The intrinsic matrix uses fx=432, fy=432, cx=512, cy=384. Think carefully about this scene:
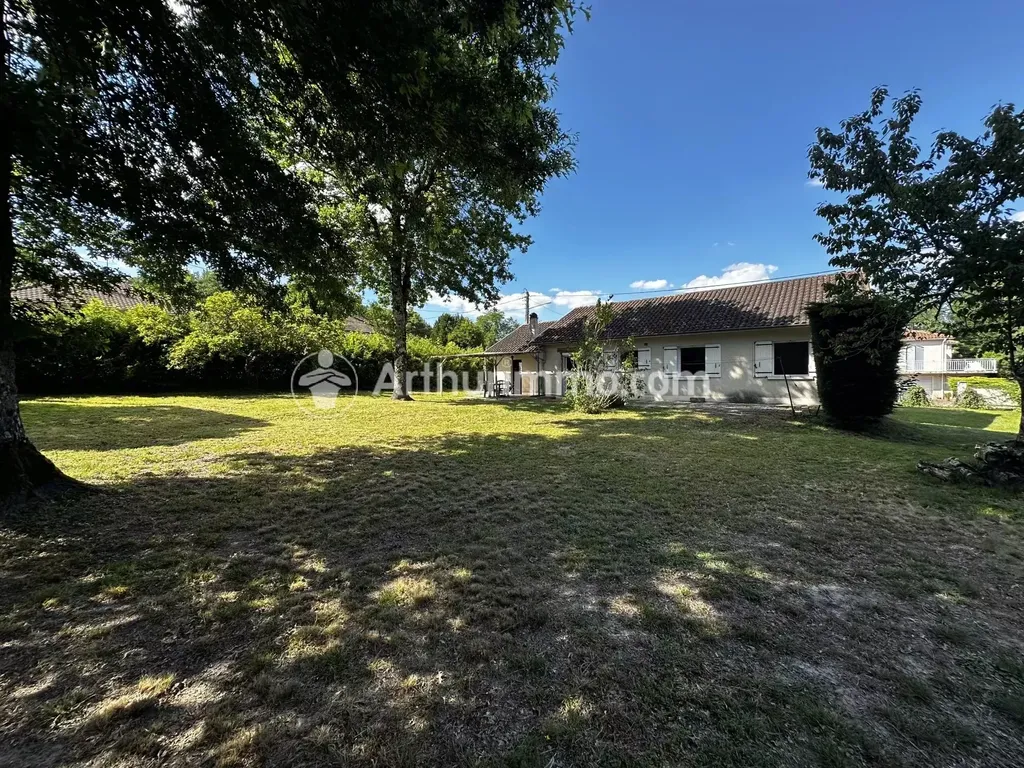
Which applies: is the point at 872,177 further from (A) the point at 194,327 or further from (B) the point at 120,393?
(B) the point at 120,393

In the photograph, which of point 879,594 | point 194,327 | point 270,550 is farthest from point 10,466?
point 194,327

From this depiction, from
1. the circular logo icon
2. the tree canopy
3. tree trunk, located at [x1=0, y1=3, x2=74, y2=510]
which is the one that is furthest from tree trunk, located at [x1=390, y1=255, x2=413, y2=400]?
tree trunk, located at [x1=0, y1=3, x2=74, y2=510]

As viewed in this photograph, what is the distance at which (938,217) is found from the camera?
4785 millimetres

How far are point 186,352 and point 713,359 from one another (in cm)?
1870

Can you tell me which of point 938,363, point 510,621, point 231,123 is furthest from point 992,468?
point 938,363

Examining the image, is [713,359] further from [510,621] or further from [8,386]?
[8,386]

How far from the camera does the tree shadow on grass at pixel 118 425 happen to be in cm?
675

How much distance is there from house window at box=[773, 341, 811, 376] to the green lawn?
9990 mm

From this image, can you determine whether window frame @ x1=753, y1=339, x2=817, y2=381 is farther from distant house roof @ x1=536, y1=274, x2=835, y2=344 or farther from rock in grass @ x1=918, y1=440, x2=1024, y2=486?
rock in grass @ x1=918, y1=440, x2=1024, y2=486

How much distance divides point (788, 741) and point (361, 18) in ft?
15.2

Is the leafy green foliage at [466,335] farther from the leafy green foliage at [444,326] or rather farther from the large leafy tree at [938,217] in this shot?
the large leafy tree at [938,217]

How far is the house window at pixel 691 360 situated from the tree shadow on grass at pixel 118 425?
13.9 metres

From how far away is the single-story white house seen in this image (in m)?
14.2

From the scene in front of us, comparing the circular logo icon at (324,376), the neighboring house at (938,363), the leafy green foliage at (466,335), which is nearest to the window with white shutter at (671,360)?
the circular logo icon at (324,376)
